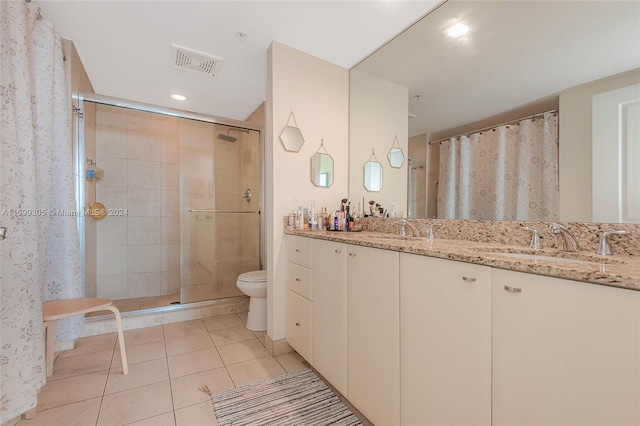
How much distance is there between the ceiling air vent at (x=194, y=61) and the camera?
2.01 m

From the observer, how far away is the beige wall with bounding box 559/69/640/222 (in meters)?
1.10

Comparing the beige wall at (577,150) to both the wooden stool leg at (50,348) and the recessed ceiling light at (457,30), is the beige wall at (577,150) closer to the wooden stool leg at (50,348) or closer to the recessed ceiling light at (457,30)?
the recessed ceiling light at (457,30)

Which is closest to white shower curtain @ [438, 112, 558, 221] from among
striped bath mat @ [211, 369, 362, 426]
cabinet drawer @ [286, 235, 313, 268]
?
cabinet drawer @ [286, 235, 313, 268]

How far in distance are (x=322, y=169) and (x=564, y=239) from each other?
151 cm

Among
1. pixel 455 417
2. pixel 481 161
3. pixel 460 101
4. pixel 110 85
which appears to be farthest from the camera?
pixel 110 85

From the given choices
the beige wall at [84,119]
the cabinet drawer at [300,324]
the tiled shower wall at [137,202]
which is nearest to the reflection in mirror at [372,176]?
the cabinet drawer at [300,324]

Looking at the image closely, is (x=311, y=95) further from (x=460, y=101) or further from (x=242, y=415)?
(x=242, y=415)

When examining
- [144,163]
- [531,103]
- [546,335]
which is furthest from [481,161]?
[144,163]

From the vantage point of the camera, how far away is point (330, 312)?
144cm

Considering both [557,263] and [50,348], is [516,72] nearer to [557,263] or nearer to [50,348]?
[557,263]

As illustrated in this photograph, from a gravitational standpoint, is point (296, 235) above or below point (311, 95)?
below

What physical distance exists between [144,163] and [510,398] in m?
3.80

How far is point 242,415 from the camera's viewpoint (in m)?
1.33

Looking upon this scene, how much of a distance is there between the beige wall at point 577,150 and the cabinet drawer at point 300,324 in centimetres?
137
